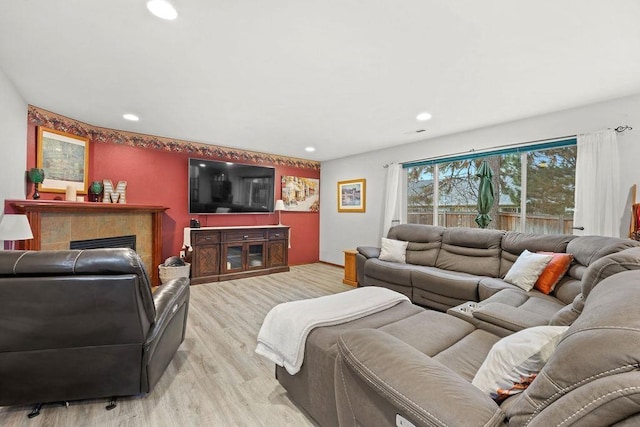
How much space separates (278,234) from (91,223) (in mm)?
2733

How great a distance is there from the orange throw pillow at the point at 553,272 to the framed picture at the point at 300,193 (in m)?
4.15

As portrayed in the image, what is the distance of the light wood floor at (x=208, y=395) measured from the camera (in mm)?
1547

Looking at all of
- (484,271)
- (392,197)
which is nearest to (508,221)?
(484,271)

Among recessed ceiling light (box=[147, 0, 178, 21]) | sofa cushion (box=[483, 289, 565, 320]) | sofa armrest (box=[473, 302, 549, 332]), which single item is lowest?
sofa cushion (box=[483, 289, 565, 320])

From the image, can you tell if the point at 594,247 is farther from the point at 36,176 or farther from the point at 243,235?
A: the point at 36,176

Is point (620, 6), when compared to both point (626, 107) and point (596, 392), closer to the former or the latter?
point (626, 107)

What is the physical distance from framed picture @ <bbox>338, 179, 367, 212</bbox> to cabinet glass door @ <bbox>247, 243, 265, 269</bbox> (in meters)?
1.83

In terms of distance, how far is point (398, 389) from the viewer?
2.80 feet

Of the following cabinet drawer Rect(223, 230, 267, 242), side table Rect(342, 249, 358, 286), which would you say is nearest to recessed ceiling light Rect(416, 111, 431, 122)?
side table Rect(342, 249, 358, 286)

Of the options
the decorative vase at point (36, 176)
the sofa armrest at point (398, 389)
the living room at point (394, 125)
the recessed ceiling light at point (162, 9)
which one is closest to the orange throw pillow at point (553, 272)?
the living room at point (394, 125)

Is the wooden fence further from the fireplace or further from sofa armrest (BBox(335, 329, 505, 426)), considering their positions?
the fireplace

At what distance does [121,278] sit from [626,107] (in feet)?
14.5

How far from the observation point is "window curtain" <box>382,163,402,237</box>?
4617mm

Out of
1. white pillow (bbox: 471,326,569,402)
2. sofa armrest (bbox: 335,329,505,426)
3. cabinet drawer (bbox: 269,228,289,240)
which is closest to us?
sofa armrest (bbox: 335,329,505,426)
